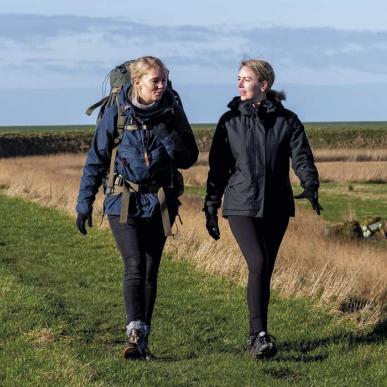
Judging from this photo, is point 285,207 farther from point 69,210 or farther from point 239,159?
point 69,210

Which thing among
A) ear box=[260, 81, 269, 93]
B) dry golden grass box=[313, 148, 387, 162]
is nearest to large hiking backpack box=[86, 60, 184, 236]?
ear box=[260, 81, 269, 93]

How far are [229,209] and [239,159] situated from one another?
386 millimetres

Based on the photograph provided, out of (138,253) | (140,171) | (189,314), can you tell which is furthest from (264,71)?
(189,314)

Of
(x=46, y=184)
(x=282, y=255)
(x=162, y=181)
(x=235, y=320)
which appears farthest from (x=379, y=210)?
(x=162, y=181)

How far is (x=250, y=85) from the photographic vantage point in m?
7.02

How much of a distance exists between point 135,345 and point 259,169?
1576 millimetres

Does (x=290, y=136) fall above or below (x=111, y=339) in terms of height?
above

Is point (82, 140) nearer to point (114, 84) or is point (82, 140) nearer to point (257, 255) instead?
point (114, 84)

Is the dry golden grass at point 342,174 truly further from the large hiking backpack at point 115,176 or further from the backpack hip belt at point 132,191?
the backpack hip belt at point 132,191

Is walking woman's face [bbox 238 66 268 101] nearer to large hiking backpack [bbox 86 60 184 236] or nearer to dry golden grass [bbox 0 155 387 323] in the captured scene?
large hiking backpack [bbox 86 60 184 236]

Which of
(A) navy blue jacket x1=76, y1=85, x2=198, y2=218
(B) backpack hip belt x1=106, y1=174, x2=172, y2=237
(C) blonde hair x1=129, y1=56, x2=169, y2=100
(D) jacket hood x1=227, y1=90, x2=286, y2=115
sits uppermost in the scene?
(C) blonde hair x1=129, y1=56, x2=169, y2=100

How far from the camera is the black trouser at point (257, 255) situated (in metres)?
7.02

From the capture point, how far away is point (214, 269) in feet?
38.6

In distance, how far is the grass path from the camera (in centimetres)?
646
